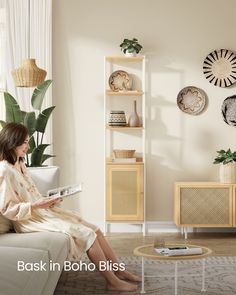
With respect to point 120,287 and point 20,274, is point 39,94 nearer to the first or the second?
point 120,287

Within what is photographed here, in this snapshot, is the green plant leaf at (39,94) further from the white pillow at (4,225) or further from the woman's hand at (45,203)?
the woman's hand at (45,203)

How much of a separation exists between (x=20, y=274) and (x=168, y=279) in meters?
1.79

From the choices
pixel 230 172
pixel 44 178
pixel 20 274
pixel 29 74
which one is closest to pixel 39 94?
pixel 29 74

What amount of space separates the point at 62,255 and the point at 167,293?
785 mm

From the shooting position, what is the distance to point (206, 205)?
239 inches

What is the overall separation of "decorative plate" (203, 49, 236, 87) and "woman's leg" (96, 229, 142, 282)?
9.42ft

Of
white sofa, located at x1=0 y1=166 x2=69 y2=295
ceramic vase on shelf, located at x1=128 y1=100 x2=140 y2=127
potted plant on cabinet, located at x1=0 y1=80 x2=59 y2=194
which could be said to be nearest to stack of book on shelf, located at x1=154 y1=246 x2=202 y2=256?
white sofa, located at x1=0 y1=166 x2=69 y2=295

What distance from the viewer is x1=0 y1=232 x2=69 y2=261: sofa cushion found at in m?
3.35

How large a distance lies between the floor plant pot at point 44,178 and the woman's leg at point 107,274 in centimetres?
104

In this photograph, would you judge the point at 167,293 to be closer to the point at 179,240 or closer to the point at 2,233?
the point at 2,233

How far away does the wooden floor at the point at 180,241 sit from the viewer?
546cm

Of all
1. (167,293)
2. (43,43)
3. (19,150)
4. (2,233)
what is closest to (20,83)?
(43,43)

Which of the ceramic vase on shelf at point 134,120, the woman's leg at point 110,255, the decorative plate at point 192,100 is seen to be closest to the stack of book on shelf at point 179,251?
the woman's leg at point 110,255

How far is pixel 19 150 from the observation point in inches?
156
